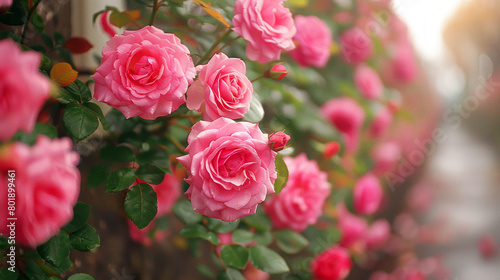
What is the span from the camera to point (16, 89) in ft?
0.79

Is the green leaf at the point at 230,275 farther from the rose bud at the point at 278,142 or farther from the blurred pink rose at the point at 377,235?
the blurred pink rose at the point at 377,235

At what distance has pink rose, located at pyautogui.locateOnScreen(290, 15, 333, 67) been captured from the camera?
2.54 ft

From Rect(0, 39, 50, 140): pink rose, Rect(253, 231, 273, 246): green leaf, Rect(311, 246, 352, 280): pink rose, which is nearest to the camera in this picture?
Rect(0, 39, 50, 140): pink rose

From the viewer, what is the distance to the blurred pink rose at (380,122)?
3.74 feet

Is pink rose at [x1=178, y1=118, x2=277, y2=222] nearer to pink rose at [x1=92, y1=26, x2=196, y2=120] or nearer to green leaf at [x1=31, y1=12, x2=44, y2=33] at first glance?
pink rose at [x1=92, y1=26, x2=196, y2=120]

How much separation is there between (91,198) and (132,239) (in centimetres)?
21

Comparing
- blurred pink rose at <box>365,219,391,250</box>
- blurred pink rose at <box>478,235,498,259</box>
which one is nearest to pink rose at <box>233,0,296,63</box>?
blurred pink rose at <box>365,219,391,250</box>

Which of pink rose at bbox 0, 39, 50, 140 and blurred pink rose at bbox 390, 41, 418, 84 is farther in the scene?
blurred pink rose at bbox 390, 41, 418, 84

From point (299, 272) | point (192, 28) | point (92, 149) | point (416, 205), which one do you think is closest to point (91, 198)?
point (92, 149)

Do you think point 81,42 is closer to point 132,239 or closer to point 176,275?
point 132,239

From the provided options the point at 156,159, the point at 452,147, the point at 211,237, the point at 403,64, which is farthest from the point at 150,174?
the point at 452,147

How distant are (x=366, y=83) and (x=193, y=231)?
793 millimetres

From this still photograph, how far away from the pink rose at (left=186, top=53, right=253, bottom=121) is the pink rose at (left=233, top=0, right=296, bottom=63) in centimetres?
5

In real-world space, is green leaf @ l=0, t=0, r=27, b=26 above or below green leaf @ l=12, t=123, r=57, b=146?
above
